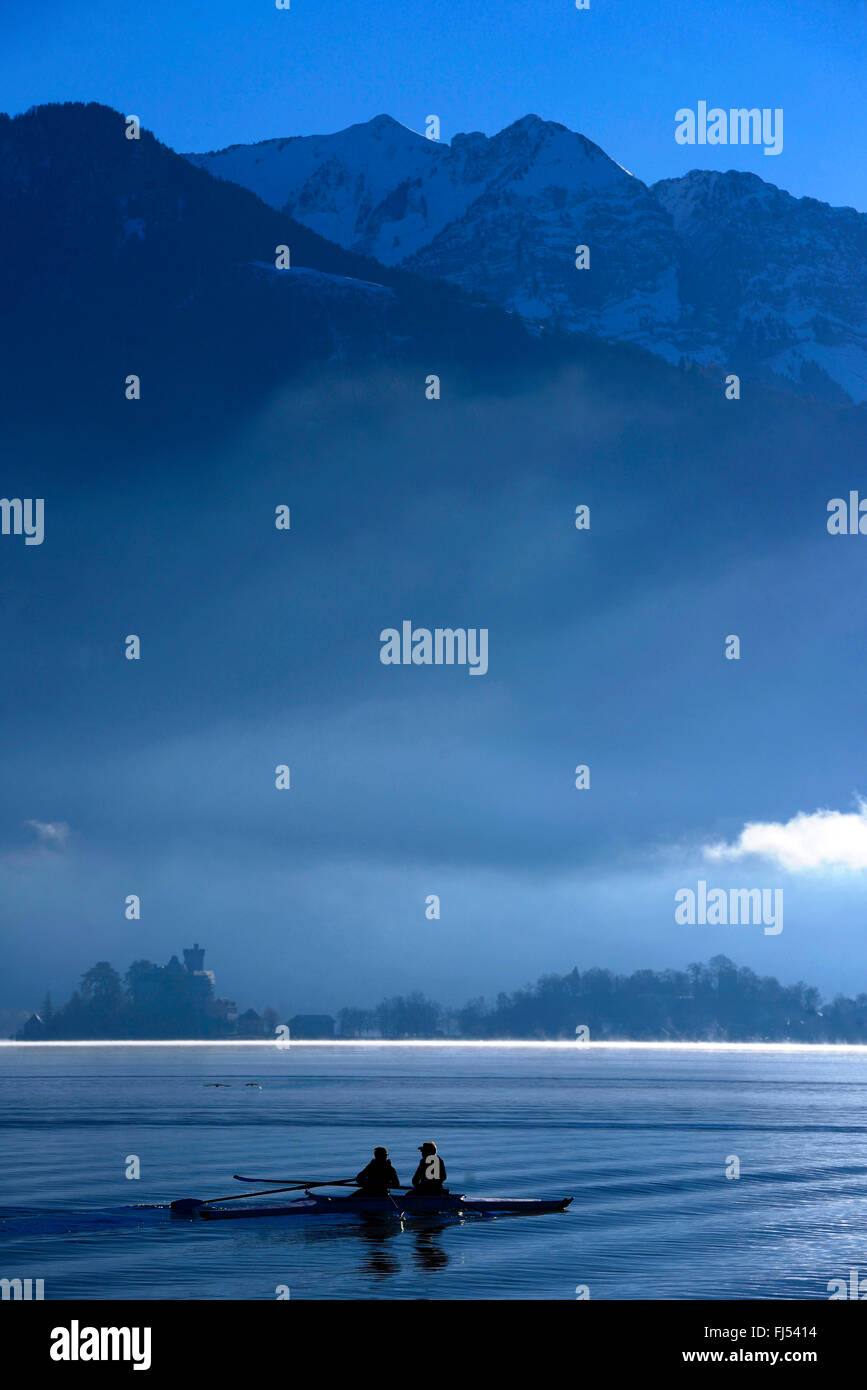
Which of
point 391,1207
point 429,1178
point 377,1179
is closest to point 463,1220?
point 429,1178

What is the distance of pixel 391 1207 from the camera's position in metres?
60.1

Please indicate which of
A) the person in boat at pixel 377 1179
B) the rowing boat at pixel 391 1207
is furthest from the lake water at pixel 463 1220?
the person in boat at pixel 377 1179

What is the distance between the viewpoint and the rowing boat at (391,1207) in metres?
59.8

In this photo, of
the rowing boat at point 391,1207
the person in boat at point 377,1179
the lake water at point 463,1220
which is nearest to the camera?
the lake water at point 463,1220

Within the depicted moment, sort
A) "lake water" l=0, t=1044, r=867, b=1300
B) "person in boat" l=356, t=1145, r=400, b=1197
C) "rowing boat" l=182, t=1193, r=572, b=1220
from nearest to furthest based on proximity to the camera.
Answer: "lake water" l=0, t=1044, r=867, b=1300
"rowing boat" l=182, t=1193, r=572, b=1220
"person in boat" l=356, t=1145, r=400, b=1197

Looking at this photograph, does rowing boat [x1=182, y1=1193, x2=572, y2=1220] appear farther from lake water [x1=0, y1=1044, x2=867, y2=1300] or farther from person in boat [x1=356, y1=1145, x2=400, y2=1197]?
lake water [x1=0, y1=1044, x2=867, y2=1300]

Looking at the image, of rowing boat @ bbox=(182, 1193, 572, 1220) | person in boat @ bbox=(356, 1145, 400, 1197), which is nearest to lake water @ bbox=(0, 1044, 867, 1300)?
rowing boat @ bbox=(182, 1193, 572, 1220)

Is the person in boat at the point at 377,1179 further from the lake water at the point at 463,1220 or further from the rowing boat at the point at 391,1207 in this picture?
the lake water at the point at 463,1220

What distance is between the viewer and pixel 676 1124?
136m

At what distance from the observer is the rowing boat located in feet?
196

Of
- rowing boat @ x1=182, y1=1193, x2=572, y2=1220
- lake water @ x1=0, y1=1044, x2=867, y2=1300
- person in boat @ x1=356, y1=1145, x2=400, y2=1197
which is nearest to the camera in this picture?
lake water @ x1=0, y1=1044, x2=867, y2=1300
